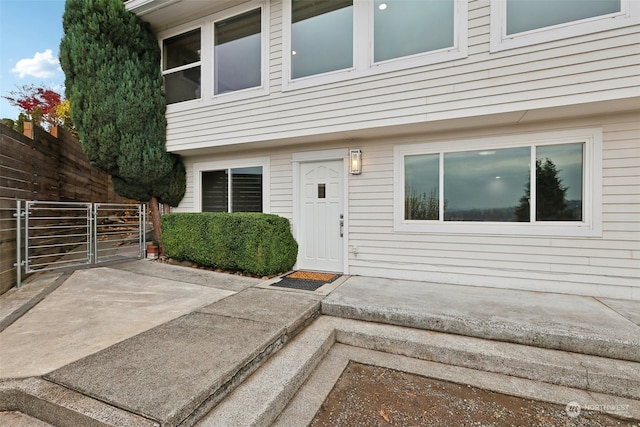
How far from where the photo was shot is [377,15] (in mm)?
4320

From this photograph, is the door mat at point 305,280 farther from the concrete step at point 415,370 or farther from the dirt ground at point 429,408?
the dirt ground at point 429,408

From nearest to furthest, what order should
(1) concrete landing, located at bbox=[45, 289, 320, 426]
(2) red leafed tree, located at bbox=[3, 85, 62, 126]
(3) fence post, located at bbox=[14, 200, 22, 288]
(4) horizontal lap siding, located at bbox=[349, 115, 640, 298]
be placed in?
(1) concrete landing, located at bbox=[45, 289, 320, 426] → (4) horizontal lap siding, located at bbox=[349, 115, 640, 298] → (3) fence post, located at bbox=[14, 200, 22, 288] → (2) red leafed tree, located at bbox=[3, 85, 62, 126]

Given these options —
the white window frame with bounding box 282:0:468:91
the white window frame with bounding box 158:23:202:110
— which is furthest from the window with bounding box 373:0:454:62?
the white window frame with bounding box 158:23:202:110

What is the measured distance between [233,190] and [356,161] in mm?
2797

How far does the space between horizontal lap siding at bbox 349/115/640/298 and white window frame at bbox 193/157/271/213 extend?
5.81 feet

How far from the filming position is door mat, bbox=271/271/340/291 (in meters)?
4.22

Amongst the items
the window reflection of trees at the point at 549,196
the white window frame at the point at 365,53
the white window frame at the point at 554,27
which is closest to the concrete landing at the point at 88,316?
the white window frame at the point at 365,53

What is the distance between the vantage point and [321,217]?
5312 millimetres

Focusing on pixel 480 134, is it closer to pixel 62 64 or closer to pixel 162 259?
pixel 162 259

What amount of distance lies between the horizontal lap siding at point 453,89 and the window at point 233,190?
2.81 feet

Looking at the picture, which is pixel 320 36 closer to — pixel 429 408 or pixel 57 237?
pixel 429 408

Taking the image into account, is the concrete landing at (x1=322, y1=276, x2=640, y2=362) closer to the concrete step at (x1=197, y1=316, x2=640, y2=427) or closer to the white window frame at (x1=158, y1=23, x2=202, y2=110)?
the concrete step at (x1=197, y1=316, x2=640, y2=427)

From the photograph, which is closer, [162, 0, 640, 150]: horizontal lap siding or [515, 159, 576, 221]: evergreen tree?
[162, 0, 640, 150]: horizontal lap siding

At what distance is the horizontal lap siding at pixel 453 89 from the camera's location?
128 inches
